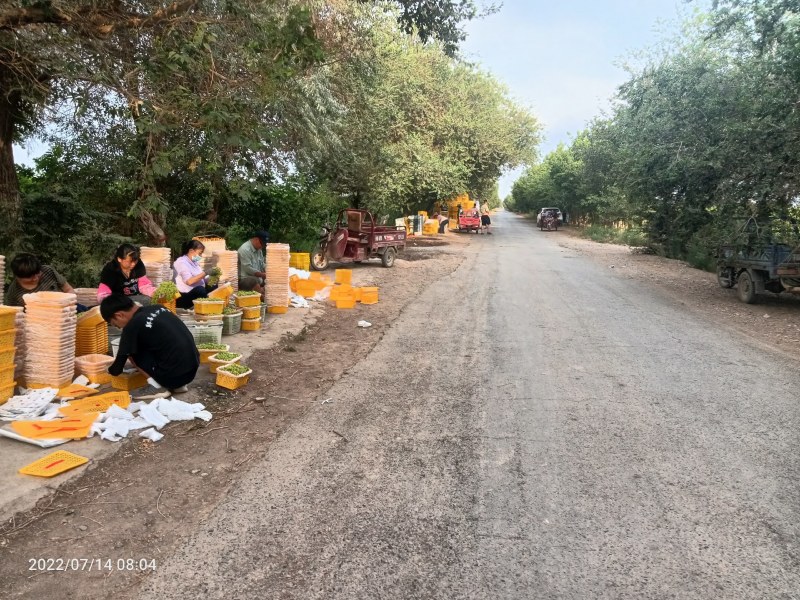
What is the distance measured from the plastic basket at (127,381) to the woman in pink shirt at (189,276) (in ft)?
8.48

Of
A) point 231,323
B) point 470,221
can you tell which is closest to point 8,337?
point 231,323

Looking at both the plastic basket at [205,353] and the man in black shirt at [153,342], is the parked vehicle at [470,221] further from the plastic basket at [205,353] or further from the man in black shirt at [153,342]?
the man in black shirt at [153,342]

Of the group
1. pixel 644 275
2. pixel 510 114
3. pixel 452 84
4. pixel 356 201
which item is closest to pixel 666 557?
pixel 644 275

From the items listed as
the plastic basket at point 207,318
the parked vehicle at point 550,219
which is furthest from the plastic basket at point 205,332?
the parked vehicle at point 550,219

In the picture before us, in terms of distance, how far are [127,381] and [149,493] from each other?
2.00 m

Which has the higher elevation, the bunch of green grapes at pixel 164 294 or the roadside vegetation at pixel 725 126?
the roadside vegetation at pixel 725 126

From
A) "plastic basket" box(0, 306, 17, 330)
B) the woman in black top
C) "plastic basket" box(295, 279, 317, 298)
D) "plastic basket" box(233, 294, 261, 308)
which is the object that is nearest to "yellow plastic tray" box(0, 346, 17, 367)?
"plastic basket" box(0, 306, 17, 330)

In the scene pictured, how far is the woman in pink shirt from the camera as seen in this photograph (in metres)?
7.93

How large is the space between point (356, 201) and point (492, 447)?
17.0 meters

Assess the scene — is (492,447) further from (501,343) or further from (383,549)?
(501,343)

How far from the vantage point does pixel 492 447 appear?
14.6 feet
